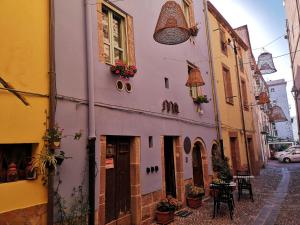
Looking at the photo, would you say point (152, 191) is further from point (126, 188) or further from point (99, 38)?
point (99, 38)

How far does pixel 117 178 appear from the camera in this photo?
6.14m

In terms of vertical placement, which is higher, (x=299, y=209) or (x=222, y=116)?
(x=222, y=116)

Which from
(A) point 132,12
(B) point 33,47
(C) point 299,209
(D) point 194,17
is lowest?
(C) point 299,209

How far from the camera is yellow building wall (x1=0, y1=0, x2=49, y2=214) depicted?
389 cm

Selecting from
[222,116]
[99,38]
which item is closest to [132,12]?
[99,38]

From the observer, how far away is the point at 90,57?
18.0 feet

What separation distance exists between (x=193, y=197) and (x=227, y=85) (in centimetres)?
747

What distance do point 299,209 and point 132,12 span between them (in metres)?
7.16

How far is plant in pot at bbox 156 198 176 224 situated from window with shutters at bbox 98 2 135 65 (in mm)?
3621

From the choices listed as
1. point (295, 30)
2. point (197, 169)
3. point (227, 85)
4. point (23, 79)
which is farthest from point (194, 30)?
point (23, 79)

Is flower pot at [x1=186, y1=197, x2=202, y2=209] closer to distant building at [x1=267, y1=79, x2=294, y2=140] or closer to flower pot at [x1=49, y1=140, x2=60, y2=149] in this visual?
flower pot at [x1=49, y1=140, x2=60, y2=149]

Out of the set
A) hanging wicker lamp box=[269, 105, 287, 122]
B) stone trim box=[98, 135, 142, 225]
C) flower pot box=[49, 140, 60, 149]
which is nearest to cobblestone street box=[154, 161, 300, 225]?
stone trim box=[98, 135, 142, 225]

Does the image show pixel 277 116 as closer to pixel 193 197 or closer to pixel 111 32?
pixel 193 197

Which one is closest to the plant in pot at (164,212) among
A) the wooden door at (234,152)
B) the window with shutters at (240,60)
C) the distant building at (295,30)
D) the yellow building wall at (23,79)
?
the yellow building wall at (23,79)
